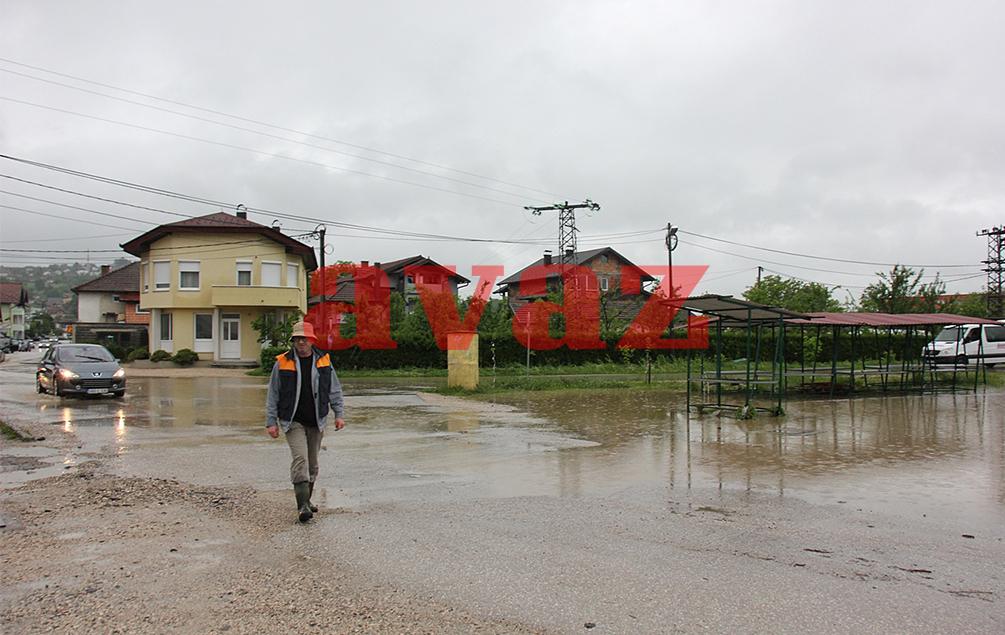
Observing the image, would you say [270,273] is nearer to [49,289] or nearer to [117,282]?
[117,282]

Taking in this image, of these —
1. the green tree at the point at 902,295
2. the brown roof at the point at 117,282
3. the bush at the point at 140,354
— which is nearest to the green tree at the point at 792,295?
the green tree at the point at 902,295

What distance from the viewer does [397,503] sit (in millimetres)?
7645

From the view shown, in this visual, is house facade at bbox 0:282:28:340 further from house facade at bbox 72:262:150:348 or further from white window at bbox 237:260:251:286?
white window at bbox 237:260:251:286

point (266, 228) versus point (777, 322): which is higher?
point (266, 228)

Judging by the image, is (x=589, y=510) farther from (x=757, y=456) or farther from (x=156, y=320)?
(x=156, y=320)

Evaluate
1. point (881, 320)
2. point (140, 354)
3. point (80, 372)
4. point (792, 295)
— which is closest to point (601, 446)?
point (881, 320)

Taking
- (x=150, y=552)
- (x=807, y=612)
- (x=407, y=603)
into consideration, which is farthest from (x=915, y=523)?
(x=150, y=552)

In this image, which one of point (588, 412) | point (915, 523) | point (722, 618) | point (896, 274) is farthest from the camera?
point (896, 274)

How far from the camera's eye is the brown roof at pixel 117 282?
191 feet

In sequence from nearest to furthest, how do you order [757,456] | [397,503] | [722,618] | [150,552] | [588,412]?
[722,618]
[150,552]
[397,503]
[757,456]
[588,412]

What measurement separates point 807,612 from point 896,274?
4023 cm

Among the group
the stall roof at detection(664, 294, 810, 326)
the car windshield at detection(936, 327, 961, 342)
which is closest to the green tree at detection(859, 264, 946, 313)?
the car windshield at detection(936, 327, 961, 342)

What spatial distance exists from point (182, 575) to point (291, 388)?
6.94 feet

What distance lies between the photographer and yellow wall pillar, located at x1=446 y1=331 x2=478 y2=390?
2266 cm
